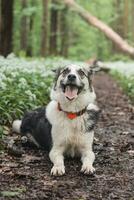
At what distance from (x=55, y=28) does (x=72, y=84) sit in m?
27.1

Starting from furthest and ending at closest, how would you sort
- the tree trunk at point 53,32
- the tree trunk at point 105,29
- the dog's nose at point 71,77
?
the tree trunk at point 53,32
the tree trunk at point 105,29
the dog's nose at point 71,77

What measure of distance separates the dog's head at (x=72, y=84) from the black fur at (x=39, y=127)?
20.6 inches

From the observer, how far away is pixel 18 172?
225 inches

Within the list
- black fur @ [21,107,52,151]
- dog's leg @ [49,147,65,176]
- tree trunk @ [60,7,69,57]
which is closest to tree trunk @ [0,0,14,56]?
black fur @ [21,107,52,151]

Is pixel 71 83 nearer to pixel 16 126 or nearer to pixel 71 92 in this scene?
pixel 71 92

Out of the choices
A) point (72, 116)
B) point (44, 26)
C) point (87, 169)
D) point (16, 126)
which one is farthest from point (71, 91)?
point (44, 26)

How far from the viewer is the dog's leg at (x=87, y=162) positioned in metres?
5.83

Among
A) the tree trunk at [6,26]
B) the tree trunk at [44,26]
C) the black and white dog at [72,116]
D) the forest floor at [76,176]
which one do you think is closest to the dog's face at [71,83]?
the black and white dog at [72,116]

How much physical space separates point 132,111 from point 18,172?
6128 millimetres

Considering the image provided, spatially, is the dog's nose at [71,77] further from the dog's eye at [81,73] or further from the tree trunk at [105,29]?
the tree trunk at [105,29]

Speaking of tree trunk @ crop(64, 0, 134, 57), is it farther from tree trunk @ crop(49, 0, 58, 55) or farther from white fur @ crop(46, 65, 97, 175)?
white fur @ crop(46, 65, 97, 175)

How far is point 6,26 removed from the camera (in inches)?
636

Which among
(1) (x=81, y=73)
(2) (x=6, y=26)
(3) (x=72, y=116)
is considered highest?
(2) (x=6, y=26)

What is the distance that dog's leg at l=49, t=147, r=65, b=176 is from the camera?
18.9 feet
